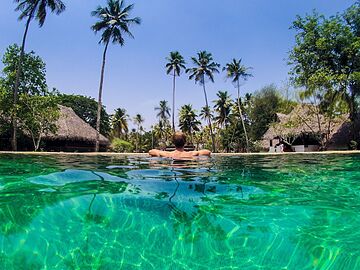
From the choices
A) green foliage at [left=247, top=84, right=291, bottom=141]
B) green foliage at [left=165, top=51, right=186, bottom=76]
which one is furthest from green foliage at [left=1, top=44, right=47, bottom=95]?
green foliage at [left=247, top=84, right=291, bottom=141]

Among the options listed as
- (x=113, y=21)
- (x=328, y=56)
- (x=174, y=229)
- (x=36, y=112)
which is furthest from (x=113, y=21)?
(x=174, y=229)

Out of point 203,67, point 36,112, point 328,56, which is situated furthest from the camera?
point 203,67

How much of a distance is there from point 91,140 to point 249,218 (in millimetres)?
31210

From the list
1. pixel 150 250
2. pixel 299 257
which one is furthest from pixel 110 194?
pixel 299 257

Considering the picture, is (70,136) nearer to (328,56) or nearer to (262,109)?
(328,56)

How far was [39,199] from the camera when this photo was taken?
371 centimetres

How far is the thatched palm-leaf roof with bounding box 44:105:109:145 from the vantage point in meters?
29.1

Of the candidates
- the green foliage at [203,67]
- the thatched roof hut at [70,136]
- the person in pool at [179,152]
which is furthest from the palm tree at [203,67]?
the person in pool at [179,152]

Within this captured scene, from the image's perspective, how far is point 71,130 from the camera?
3072 cm

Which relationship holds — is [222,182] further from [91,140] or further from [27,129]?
[91,140]

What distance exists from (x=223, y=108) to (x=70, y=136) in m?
28.8

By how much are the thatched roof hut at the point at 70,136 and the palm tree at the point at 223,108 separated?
23147 mm

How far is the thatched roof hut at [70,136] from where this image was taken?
29.3 m

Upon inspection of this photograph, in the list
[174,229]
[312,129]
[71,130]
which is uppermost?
[312,129]
